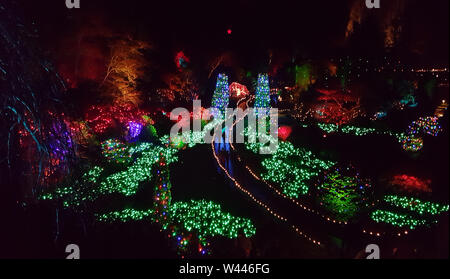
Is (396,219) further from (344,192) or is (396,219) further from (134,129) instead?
(134,129)

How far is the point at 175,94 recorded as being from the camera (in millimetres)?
14914

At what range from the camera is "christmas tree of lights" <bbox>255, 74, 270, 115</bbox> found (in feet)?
44.8

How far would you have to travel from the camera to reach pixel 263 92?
45.8 feet

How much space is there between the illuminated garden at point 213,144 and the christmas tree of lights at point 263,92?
127mm

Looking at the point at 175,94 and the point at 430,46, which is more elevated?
the point at 175,94

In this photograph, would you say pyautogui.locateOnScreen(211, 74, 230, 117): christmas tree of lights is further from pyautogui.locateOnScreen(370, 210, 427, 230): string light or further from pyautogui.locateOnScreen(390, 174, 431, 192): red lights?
pyautogui.locateOnScreen(370, 210, 427, 230): string light

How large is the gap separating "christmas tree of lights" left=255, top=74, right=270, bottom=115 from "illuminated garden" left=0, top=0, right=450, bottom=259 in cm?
13

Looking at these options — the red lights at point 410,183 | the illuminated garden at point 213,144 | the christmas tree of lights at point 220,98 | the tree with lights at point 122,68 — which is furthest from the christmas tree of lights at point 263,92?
the red lights at point 410,183

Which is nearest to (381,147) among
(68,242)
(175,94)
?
(68,242)

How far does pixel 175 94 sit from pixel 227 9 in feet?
18.9

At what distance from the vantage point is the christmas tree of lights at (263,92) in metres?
13.7

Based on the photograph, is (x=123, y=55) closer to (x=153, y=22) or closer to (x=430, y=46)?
(x=153, y=22)

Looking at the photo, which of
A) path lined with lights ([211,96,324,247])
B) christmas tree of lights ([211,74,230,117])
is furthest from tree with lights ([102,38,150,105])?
christmas tree of lights ([211,74,230,117])
